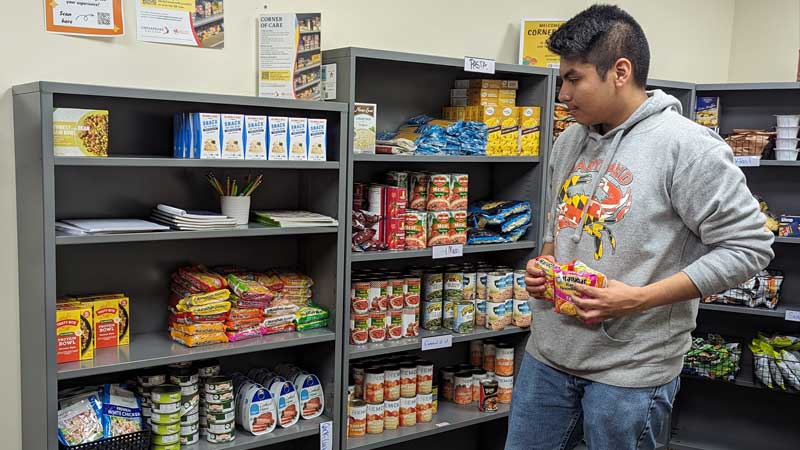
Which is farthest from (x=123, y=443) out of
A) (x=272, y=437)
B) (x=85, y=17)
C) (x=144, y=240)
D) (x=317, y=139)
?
(x=85, y=17)

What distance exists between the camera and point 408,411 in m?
3.23

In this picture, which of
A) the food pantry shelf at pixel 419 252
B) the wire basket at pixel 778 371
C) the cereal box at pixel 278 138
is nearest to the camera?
the cereal box at pixel 278 138

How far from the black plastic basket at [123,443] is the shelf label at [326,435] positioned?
65 cm

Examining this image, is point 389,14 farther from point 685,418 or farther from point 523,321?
point 685,418

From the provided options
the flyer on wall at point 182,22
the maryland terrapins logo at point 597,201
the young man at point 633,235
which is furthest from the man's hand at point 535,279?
the flyer on wall at point 182,22

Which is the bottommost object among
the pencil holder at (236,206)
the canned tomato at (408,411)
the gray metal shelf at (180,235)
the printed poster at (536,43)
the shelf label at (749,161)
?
the canned tomato at (408,411)

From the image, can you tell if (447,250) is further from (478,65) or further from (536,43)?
(536,43)

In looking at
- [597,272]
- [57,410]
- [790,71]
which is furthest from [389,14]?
[790,71]

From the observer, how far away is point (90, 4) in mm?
2594

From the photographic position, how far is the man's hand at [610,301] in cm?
199

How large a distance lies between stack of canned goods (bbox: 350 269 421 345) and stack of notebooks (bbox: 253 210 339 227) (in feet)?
1.16

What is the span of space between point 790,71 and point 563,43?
2.90 m

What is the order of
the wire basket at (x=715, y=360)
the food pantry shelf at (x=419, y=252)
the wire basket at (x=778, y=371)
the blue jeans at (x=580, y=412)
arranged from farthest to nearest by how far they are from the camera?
the wire basket at (x=715, y=360)
the wire basket at (x=778, y=371)
the food pantry shelf at (x=419, y=252)
the blue jeans at (x=580, y=412)

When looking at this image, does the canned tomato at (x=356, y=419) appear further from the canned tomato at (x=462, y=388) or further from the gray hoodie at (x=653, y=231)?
the gray hoodie at (x=653, y=231)
